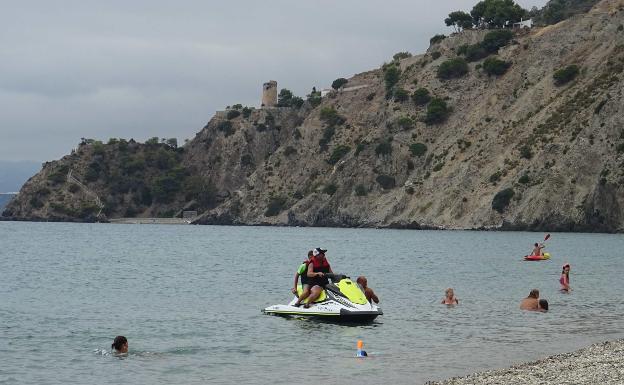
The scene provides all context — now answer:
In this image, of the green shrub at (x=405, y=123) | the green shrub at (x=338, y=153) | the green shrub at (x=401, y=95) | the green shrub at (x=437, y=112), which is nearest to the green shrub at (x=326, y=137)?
the green shrub at (x=338, y=153)

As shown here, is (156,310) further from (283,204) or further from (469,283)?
(283,204)

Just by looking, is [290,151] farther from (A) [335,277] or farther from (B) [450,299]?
(A) [335,277]

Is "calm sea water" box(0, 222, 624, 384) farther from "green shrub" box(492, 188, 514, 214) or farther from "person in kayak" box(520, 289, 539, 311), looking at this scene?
"green shrub" box(492, 188, 514, 214)

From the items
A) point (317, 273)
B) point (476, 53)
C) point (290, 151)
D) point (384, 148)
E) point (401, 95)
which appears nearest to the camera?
point (317, 273)

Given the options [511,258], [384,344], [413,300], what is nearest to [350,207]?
[511,258]

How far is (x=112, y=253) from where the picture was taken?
94.2 meters

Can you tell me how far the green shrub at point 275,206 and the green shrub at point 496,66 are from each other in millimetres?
43086

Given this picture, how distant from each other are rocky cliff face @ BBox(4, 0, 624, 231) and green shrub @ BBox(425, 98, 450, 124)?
515 mm

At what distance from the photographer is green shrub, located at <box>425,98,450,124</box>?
533 feet

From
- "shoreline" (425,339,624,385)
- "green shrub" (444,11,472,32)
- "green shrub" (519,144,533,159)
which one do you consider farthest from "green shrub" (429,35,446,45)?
"shoreline" (425,339,624,385)

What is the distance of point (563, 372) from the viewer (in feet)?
71.9

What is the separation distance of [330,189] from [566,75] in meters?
43.4

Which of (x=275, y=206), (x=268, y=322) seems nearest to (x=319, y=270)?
(x=268, y=322)

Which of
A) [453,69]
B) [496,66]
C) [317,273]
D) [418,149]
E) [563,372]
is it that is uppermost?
[453,69]
